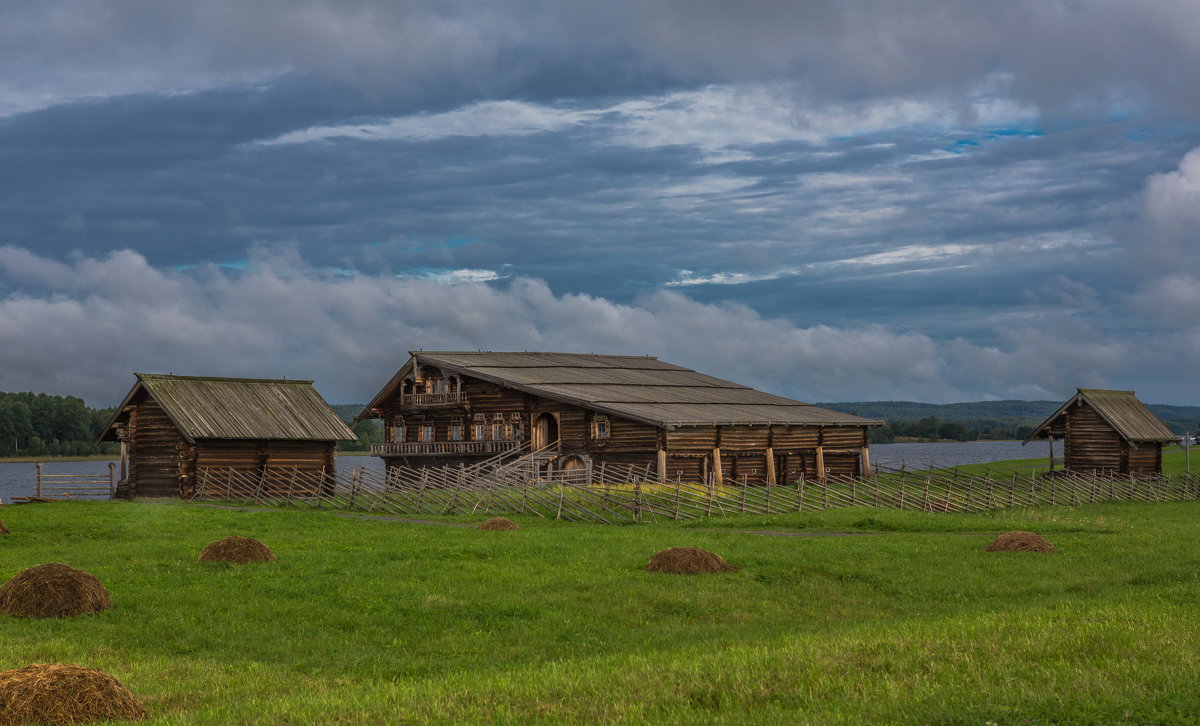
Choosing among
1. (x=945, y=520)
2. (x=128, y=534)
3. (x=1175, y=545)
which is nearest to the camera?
(x=1175, y=545)

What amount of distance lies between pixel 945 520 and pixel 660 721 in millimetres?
27477

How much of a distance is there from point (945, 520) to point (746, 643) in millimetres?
22360

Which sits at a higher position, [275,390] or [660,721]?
[275,390]

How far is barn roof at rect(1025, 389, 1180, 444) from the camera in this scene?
60.1 meters

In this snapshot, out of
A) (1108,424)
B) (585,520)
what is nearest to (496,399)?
(585,520)

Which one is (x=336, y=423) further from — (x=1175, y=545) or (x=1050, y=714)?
(x=1050, y=714)

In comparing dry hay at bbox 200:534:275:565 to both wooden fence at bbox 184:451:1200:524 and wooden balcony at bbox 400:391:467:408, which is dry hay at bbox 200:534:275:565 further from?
wooden balcony at bbox 400:391:467:408

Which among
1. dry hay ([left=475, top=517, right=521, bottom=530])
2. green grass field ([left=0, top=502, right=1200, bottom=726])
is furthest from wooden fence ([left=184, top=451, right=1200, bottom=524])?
green grass field ([left=0, top=502, right=1200, bottom=726])

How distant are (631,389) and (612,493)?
65.8ft

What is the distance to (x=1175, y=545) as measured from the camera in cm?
2809

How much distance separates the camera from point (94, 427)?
16275 cm

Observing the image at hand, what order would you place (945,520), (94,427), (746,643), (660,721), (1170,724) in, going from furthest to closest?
(94,427) < (945,520) < (746,643) < (660,721) < (1170,724)

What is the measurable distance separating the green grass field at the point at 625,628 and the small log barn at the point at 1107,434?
2983cm

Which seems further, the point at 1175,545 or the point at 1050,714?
the point at 1175,545
